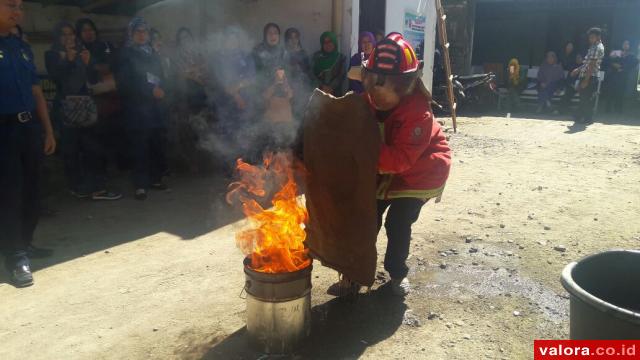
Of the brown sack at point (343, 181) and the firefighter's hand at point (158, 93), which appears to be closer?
the brown sack at point (343, 181)

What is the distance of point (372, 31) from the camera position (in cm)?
830

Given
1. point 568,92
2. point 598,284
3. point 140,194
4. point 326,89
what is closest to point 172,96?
point 140,194

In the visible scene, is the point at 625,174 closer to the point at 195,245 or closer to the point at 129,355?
the point at 195,245

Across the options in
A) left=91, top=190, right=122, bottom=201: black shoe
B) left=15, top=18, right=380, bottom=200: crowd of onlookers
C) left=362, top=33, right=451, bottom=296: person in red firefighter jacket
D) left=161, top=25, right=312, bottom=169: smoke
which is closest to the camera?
left=362, top=33, right=451, bottom=296: person in red firefighter jacket

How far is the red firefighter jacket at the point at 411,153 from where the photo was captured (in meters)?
2.87

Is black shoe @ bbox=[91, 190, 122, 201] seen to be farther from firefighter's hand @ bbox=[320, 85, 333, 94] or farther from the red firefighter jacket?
the red firefighter jacket

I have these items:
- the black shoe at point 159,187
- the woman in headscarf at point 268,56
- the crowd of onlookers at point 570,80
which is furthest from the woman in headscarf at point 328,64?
the crowd of onlookers at point 570,80

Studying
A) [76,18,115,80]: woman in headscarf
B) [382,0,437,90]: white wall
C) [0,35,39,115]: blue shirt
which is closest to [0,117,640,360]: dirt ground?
[0,35,39,115]: blue shirt

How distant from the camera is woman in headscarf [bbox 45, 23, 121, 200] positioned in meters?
5.32

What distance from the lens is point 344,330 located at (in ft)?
10.3

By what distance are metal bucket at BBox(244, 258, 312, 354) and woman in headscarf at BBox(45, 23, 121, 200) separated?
3886mm

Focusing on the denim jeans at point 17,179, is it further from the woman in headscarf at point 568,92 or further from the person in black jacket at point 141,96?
the woman in headscarf at point 568,92

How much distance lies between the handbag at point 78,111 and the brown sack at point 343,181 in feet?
12.4

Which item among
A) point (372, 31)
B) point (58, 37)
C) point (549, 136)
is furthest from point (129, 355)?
point (549, 136)
